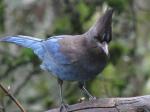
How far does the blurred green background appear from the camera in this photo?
508cm

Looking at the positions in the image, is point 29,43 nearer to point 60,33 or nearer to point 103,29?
point 103,29

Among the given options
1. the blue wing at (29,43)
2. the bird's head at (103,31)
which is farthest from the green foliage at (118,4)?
the bird's head at (103,31)

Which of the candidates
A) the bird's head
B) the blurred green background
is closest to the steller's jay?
the bird's head

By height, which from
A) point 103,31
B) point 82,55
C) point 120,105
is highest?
point 103,31

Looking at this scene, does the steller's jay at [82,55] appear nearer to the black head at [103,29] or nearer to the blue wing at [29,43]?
the black head at [103,29]

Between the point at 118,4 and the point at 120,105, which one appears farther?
the point at 118,4

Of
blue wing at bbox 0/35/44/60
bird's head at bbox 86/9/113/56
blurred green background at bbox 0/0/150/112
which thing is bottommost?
blurred green background at bbox 0/0/150/112

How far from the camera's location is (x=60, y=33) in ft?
16.8

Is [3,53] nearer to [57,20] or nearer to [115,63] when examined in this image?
[57,20]

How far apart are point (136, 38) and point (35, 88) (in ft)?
3.53

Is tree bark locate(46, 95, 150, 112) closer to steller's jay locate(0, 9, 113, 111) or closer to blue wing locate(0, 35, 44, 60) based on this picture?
steller's jay locate(0, 9, 113, 111)

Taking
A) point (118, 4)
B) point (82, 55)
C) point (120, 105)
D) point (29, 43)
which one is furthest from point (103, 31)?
point (118, 4)

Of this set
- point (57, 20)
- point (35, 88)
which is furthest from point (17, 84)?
point (57, 20)

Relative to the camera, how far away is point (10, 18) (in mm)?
5438
